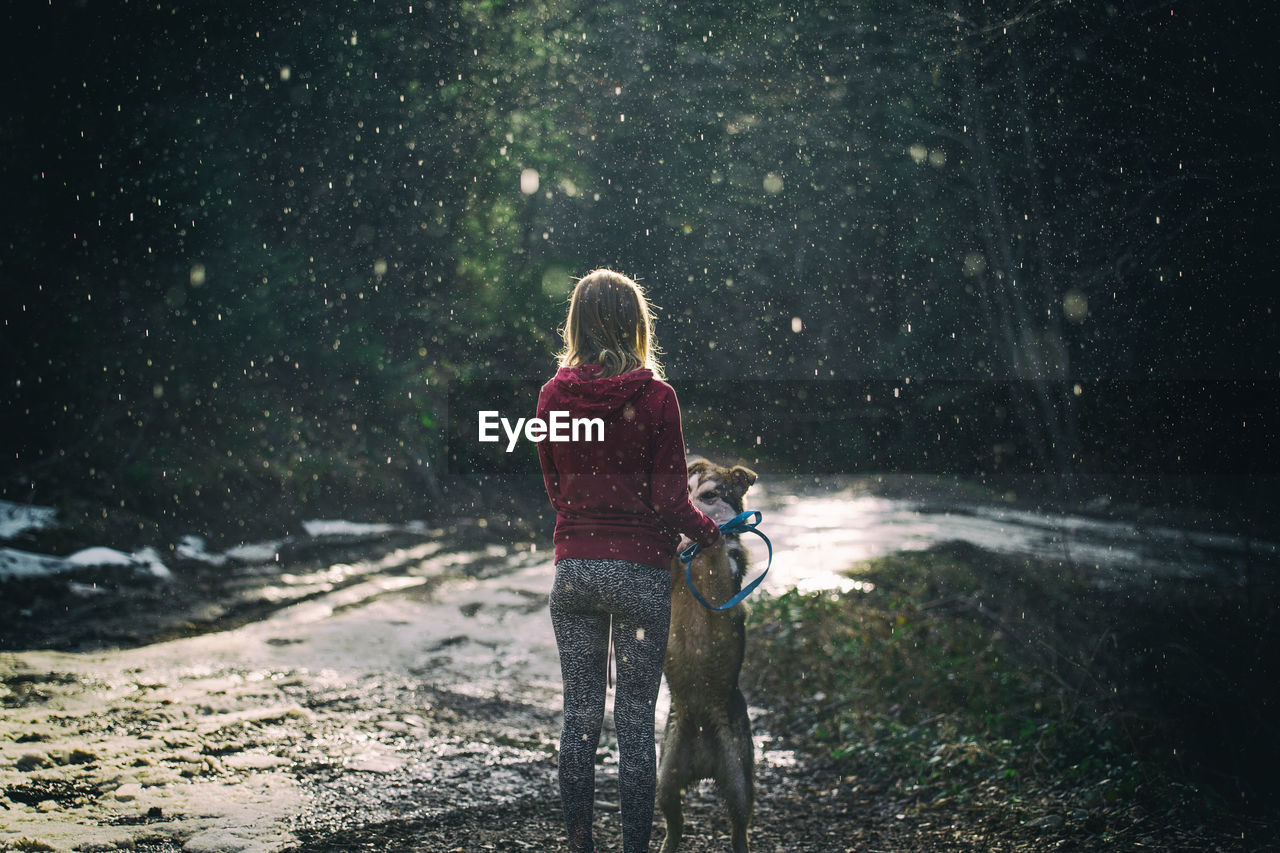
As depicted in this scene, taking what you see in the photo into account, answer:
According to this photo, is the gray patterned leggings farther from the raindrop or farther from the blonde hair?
the raindrop

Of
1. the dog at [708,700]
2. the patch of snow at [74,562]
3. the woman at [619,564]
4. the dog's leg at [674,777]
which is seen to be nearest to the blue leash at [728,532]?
the dog at [708,700]

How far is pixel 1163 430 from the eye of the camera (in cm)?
1277

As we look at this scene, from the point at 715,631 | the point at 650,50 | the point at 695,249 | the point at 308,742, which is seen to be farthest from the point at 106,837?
the point at 695,249

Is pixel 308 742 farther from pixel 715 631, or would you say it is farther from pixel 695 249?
pixel 695 249

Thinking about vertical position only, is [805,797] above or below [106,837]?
below

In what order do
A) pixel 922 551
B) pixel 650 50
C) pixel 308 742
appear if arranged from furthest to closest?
pixel 650 50 → pixel 922 551 → pixel 308 742

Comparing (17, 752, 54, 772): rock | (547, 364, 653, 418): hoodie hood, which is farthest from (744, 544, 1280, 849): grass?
(17, 752, 54, 772): rock

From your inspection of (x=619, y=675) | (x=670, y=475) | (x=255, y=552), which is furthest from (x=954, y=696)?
(x=255, y=552)

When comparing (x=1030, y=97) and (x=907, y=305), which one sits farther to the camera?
(x=907, y=305)

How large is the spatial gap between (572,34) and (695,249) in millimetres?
5590

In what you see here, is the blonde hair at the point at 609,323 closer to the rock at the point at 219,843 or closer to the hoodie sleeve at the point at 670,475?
the hoodie sleeve at the point at 670,475

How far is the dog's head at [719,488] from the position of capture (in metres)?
3.90

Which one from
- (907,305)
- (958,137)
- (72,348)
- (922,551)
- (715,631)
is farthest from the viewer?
(907,305)

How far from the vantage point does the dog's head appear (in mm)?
3902
